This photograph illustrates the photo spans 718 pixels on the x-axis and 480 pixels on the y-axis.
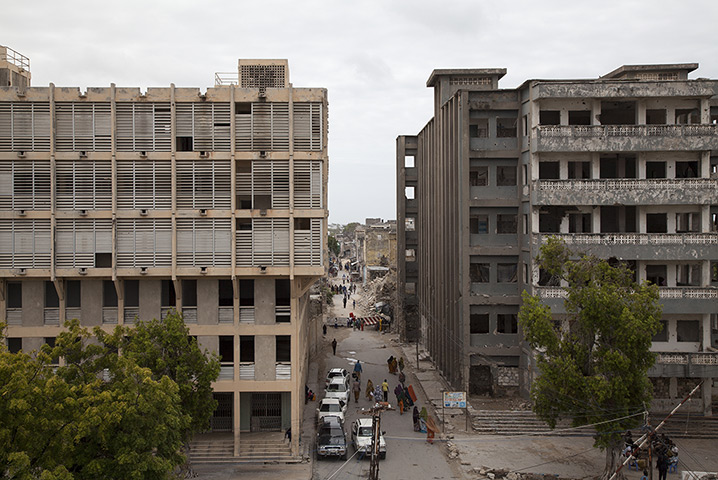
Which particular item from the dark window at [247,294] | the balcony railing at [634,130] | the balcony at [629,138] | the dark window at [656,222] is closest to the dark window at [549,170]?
the balcony at [629,138]

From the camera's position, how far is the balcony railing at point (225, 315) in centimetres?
2742

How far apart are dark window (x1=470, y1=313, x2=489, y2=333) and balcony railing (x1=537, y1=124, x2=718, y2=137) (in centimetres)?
1032

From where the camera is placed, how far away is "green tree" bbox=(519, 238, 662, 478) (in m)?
23.1

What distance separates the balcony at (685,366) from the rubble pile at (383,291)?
37038mm

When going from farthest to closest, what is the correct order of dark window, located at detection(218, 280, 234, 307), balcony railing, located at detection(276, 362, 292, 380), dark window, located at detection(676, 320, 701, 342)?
dark window, located at detection(676, 320, 701, 342)
dark window, located at detection(218, 280, 234, 307)
balcony railing, located at detection(276, 362, 292, 380)

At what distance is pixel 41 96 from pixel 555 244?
20735mm

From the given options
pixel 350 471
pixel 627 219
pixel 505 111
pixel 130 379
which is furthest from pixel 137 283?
pixel 627 219

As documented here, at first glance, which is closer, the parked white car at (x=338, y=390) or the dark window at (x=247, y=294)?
the dark window at (x=247, y=294)

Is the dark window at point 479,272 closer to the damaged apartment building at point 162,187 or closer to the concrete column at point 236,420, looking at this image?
the damaged apartment building at point 162,187

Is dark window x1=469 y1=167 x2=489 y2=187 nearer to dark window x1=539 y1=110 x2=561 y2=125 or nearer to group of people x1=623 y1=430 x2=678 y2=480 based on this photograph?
dark window x1=539 y1=110 x2=561 y2=125

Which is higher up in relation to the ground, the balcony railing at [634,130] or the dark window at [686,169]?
the balcony railing at [634,130]

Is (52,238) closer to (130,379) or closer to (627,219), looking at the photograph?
(130,379)

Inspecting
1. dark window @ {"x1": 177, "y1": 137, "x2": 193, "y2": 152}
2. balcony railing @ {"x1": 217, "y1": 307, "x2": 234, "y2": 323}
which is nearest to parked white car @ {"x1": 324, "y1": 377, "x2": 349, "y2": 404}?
A: balcony railing @ {"x1": 217, "y1": 307, "x2": 234, "y2": 323}

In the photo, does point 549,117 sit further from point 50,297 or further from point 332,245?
point 332,245
